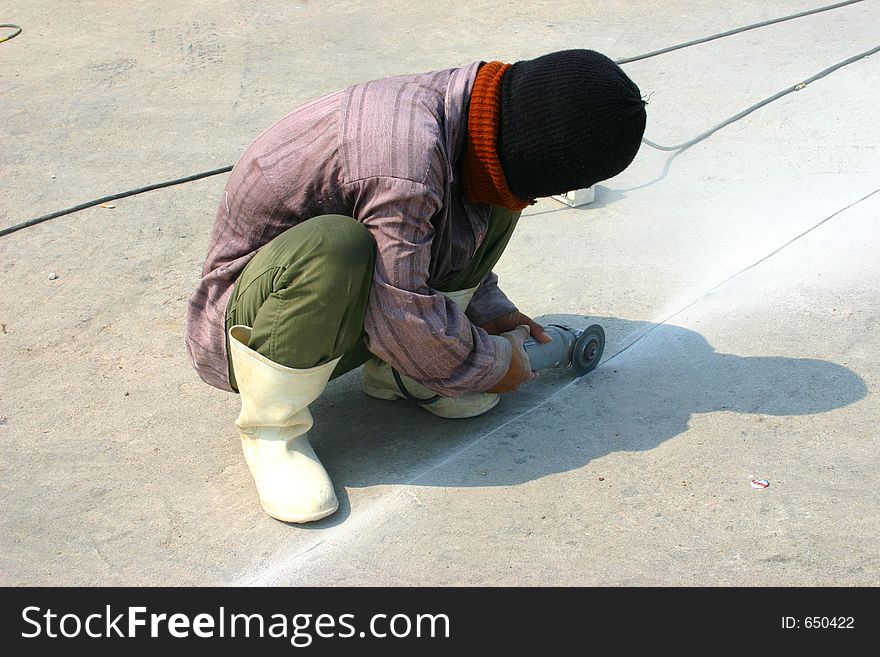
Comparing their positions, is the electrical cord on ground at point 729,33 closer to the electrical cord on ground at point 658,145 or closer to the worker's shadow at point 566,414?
the electrical cord on ground at point 658,145

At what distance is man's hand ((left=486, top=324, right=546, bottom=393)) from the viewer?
247 cm

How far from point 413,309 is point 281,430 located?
0.44 metres

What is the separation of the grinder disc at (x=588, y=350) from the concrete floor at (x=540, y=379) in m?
0.05

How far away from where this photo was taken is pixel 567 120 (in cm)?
205

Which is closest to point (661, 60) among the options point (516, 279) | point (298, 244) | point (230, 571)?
point (516, 279)

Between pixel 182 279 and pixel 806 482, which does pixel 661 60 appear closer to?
pixel 182 279

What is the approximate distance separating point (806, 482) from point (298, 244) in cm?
127

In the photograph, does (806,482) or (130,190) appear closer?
(806,482)

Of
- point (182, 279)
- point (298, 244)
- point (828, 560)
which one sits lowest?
point (182, 279)

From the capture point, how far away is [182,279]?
3326 millimetres

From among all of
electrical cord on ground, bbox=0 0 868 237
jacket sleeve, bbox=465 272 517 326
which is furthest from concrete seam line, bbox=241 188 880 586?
electrical cord on ground, bbox=0 0 868 237

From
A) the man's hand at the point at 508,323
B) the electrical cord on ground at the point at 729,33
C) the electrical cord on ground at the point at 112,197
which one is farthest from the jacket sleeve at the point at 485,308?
the electrical cord on ground at the point at 729,33

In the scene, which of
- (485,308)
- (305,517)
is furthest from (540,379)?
(305,517)

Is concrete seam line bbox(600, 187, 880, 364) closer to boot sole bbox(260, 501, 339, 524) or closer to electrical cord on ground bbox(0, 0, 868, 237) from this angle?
electrical cord on ground bbox(0, 0, 868, 237)
